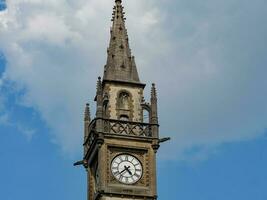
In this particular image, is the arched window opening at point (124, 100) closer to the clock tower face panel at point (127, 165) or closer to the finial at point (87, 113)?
the finial at point (87, 113)

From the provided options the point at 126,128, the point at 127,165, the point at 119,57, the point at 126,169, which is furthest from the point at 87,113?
the point at 126,169

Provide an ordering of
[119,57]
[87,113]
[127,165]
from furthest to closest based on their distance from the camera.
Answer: [119,57]
[87,113]
[127,165]

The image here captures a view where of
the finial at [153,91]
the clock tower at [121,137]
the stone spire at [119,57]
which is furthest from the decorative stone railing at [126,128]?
the stone spire at [119,57]

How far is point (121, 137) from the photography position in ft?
225

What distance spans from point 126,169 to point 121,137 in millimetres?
2454

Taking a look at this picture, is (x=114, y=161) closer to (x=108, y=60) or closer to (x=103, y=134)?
(x=103, y=134)

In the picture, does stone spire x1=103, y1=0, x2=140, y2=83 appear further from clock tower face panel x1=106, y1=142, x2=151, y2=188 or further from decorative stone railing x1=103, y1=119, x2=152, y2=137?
clock tower face panel x1=106, y1=142, x2=151, y2=188

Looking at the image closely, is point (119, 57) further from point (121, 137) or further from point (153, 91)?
point (121, 137)

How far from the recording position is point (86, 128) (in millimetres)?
72500

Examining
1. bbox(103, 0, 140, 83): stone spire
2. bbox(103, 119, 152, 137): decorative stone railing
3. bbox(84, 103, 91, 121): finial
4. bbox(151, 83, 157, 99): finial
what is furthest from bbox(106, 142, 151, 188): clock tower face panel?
bbox(103, 0, 140, 83): stone spire

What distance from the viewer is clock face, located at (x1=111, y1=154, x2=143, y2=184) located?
67238 mm

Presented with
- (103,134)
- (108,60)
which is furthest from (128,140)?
(108,60)

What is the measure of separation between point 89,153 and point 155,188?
6.19 metres

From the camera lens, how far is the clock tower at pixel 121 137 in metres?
66.9
